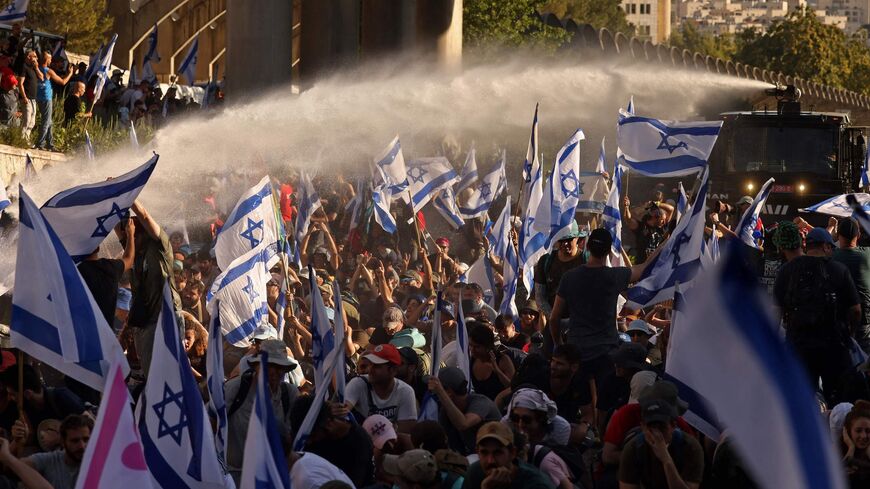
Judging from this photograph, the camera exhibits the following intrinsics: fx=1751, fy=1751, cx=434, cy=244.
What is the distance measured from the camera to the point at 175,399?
7801mm

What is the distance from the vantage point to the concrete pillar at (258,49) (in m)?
31.6

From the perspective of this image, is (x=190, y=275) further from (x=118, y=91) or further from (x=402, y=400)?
(x=118, y=91)

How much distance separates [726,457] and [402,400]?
114 inches

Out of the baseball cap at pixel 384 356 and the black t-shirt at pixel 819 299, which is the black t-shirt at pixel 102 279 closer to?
the baseball cap at pixel 384 356

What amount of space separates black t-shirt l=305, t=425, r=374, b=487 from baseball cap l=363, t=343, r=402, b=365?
3.39 ft

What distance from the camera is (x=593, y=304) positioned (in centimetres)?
1145

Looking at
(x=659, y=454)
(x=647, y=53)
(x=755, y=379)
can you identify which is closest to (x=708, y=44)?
(x=647, y=53)

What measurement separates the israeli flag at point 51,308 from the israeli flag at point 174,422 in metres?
0.71

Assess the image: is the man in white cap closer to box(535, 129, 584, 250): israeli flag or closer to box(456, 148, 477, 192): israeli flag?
box(535, 129, 584, 250): israeli flag

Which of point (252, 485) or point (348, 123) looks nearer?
point (252, 485)

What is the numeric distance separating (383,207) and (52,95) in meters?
5.64

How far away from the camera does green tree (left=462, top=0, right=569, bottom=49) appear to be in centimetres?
4841

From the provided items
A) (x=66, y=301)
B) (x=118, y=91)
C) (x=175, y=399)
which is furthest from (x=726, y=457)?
(x=118, y=91)

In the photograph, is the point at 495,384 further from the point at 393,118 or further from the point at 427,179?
the point at 393,118
